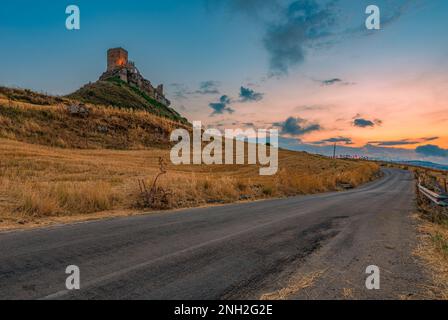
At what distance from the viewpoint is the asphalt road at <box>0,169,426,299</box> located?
3746 mm

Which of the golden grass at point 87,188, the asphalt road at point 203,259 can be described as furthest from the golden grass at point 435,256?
the golden grass at point 87,188

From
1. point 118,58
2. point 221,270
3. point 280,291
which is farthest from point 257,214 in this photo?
point 118,58

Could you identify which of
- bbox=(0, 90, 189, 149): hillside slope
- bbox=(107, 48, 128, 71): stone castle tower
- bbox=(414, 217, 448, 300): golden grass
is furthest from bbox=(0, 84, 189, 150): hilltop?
bbox=(107, 48, 128, 71): stone castle tower

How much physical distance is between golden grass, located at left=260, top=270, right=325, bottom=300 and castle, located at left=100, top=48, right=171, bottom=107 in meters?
129

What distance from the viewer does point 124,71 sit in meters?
126

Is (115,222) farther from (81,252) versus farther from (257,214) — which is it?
(257,214)

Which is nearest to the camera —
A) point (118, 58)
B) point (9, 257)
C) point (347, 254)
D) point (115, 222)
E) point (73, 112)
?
point (9, 257)

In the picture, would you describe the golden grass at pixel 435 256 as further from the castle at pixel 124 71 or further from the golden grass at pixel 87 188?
the castle at pixel 124 71

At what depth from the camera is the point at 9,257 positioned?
15.9 feet

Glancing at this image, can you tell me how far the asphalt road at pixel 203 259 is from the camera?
375 centimetres

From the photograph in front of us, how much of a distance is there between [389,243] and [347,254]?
5.08 feet

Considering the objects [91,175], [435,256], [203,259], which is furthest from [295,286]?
[91,175]

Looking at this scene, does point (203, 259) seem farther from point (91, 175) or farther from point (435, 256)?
point (91, 175)

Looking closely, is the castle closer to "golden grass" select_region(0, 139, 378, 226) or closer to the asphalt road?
"golden grass" select_region(0, 139, 378, 226)
